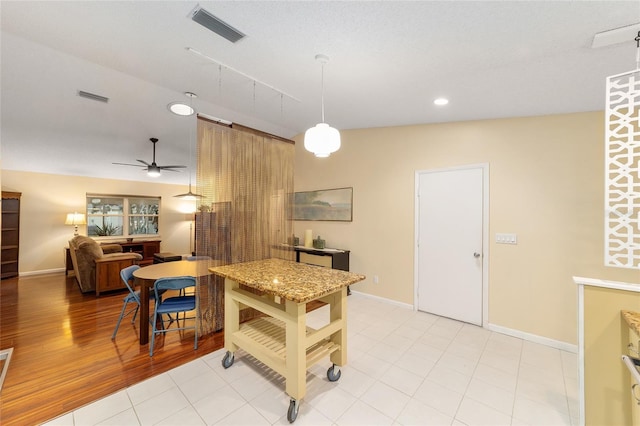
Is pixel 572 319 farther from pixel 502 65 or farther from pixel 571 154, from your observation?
pixel 502 65

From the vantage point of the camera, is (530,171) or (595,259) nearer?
(595,259)

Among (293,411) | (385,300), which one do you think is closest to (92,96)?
(293,411)

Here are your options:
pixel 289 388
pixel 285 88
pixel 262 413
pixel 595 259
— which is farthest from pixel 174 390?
pixel 595 259

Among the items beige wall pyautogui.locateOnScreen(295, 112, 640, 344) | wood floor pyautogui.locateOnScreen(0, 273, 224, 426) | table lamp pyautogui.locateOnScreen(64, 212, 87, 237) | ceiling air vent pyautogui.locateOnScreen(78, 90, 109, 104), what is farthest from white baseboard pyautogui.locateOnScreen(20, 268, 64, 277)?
beige wall pyautogui.locateOnScreen(295, 112, 640, 344)

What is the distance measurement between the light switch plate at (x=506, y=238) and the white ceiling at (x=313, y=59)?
139cm

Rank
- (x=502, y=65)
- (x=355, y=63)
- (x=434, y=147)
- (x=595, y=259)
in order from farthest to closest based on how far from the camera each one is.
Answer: (x=434, y=147)
(x=595, y=259)
(x=355, y=63)
(x=502, y=65)

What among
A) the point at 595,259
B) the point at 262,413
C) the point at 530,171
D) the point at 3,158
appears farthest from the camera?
the point at 3,158

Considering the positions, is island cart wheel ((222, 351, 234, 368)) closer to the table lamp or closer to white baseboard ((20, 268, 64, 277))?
the table lamp

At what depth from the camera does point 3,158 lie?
4.85 meters

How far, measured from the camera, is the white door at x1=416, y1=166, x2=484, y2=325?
3.21 metres

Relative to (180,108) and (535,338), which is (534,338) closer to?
(535,338)

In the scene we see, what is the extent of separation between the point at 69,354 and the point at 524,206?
5.04 metres

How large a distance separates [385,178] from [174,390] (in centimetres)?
355

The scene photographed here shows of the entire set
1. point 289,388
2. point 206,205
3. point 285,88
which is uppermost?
point 285,88
